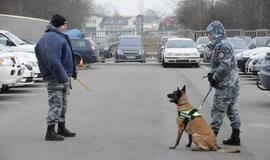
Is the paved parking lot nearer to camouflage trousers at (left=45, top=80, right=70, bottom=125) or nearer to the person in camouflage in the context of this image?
camouflage trousers at (left=45, top=80, right=70, bottom=125)

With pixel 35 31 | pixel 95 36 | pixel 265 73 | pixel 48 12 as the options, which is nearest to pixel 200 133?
pixel 265 73

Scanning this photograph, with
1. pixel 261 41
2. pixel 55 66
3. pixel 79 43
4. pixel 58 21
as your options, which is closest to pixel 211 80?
pixel 55 66

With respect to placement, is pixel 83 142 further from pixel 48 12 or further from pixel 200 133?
pixel 48 12

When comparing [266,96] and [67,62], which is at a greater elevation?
[67,62]

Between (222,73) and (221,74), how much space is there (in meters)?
0.02

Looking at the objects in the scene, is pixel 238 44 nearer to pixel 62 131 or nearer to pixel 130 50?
pixel 130 50

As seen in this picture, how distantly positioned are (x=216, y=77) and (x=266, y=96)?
26.6ft

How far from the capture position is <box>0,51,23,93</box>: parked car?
53.1ft

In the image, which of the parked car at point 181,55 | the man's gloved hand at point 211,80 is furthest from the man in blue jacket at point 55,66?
the parked car at point 181,55

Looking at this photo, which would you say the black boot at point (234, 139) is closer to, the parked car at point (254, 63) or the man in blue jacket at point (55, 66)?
the man in blue jacket at point (55, 66)

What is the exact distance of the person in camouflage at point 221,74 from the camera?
903 cm

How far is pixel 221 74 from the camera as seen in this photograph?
9039 millimetres

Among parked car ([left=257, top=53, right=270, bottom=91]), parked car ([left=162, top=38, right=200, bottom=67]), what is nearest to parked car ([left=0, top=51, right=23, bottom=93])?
parked car ([left=257, top=53, right=270, bottom=91])

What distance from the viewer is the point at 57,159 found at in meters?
8.42
